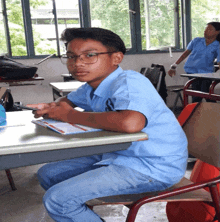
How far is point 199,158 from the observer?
1.42 m

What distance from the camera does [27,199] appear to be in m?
2.29

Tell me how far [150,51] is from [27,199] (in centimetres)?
453

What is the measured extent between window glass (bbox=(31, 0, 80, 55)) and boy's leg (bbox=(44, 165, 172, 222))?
4.85m

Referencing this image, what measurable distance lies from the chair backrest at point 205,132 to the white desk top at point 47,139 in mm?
406

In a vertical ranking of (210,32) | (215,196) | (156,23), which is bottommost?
(215,196)

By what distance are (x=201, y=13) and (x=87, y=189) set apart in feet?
19.9

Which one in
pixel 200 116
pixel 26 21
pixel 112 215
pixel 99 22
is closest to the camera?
pixel 200 116

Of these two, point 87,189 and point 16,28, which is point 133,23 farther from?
point 87,189

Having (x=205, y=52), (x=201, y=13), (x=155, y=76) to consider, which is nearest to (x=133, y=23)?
(x=201, y=13)

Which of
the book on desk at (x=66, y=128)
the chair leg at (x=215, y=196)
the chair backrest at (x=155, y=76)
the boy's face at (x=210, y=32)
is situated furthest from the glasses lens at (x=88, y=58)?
the boy's face at (x=210, y=32)

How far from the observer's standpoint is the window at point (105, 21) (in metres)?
5.55

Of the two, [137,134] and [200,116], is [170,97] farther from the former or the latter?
[137,134]

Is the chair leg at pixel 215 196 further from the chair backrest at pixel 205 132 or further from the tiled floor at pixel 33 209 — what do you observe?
the tiled floor at pixel 33 209

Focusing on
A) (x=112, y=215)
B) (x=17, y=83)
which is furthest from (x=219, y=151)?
(x=17, y=83)
